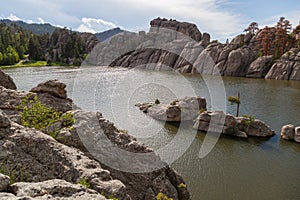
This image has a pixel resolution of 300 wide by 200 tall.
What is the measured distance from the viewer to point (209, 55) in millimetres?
96875

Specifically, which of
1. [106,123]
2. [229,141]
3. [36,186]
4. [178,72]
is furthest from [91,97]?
[178,72]

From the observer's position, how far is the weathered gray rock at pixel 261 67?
84.5 metres

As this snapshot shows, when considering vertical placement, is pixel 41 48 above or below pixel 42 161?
above

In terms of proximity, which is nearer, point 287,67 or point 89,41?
point 287,67

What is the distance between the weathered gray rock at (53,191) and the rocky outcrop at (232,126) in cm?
2707

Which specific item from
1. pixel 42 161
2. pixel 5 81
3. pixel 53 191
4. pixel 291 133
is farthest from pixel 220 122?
pixel 53 191

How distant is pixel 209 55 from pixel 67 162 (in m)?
95.6

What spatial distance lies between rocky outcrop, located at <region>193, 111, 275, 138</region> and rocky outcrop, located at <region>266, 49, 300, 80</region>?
180 feet

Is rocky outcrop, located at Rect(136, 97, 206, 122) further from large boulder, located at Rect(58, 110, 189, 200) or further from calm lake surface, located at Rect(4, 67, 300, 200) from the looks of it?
large boulder, located at Rect(58, 110, 189, 200)

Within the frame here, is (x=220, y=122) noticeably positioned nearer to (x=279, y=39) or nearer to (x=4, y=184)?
(x=4, y=184)

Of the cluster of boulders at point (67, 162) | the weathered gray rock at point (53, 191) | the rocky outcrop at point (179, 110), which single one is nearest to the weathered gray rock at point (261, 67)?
the rocky outcrop at point (179, 110)

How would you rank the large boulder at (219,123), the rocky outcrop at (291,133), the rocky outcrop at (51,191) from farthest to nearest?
the large boulder at (219,123), the rocky outcrop at (291,133), the rocky outcrop at (51,191)

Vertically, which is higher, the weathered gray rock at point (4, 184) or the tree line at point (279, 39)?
the tree line at point (279, 39)

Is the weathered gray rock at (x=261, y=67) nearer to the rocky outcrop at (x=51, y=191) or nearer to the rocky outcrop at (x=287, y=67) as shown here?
the rocky outcrop at (x=287, y=67)
